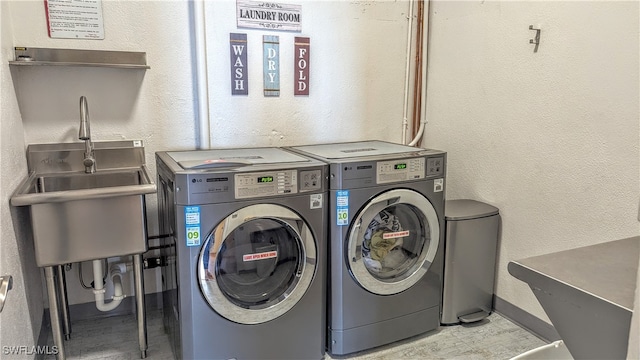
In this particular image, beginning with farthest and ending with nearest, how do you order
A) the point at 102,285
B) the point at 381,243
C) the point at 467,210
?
the point at 467,210 → the point at 381,243 → the point at 102,285

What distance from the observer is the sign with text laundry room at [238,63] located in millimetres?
2568

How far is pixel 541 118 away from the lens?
90.7 inches

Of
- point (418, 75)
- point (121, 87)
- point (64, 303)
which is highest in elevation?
point (418, 75)

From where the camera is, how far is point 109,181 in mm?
2346

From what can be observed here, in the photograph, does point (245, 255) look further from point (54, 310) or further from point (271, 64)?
point (271, 64)

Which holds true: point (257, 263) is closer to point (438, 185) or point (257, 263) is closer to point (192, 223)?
point (192, 223)

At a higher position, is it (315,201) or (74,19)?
Result: (74,19)

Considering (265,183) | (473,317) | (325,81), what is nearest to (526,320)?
(473,317)

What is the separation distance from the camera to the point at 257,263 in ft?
6.61

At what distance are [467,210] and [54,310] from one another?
213 centimetres

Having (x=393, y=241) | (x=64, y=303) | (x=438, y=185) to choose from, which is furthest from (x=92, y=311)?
(x=438, y=185)

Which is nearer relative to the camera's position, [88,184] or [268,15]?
[88,184]

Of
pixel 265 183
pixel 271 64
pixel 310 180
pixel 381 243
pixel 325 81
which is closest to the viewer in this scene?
pixel 265 183

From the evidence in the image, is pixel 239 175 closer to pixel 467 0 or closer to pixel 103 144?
→ pixel 103 144
